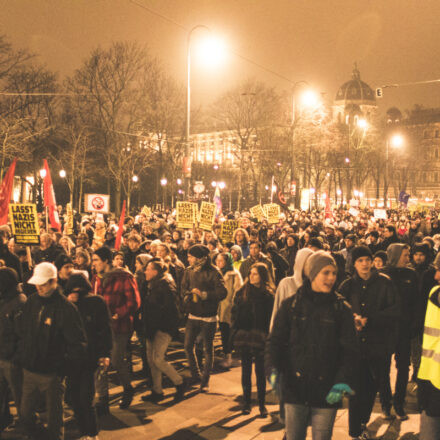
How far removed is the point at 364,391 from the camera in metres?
5.49

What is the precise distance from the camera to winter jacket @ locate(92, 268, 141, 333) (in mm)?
6598

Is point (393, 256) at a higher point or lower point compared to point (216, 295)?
higher

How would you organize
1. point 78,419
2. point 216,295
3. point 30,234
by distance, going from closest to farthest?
point 78,419 < point 216,295 < point 30,234

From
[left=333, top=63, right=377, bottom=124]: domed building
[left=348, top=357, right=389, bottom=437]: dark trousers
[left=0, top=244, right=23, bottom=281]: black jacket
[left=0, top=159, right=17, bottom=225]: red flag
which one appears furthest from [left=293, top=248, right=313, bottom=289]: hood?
[left=333, top=63, right=377, bottom=124]: domed building

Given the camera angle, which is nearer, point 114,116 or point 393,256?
point 393,256

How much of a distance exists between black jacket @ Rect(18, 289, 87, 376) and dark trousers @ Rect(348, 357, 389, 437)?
101 inches

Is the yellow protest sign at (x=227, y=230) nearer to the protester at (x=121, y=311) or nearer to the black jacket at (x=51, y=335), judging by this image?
the protester at (x=121, y=311)

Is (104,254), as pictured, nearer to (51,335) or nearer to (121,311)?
(121,311)

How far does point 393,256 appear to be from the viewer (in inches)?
257

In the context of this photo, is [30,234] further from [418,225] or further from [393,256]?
[418,225]

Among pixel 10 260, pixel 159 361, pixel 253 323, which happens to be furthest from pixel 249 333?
pixel 10 260

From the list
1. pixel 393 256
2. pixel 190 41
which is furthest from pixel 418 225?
pixel 393 256

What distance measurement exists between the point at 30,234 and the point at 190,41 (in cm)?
1422

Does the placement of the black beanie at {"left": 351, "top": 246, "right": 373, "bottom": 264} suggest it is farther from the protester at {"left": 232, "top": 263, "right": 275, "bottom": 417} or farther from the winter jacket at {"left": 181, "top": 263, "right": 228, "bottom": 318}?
the winter jacket at {"left": 181, "top": 263, "right": 228, "bottom": 318}
